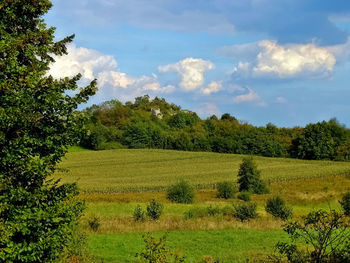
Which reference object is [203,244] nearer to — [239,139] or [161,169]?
[161,169]

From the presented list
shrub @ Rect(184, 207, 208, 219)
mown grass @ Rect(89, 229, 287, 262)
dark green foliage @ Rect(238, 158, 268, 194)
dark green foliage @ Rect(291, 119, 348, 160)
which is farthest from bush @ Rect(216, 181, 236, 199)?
dark green foliage @ Rect(291, 119, 348, 160)

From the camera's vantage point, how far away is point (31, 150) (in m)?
13.9

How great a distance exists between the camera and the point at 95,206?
4362 centimetres

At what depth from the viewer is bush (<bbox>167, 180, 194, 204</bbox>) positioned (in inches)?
1939

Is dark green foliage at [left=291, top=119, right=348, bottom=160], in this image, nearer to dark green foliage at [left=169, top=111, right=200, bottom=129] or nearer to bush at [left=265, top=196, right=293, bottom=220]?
dark green foliage at [left=169, top=111, right=200, bottom=129]

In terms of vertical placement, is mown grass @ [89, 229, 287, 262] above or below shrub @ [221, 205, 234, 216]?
below

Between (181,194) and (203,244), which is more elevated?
(181,194)

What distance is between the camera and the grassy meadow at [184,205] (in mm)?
25578

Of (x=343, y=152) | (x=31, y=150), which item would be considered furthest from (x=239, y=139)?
(x=31, y=150)

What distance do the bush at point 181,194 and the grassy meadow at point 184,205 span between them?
1178 mm

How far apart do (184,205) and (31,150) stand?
31.8 meters

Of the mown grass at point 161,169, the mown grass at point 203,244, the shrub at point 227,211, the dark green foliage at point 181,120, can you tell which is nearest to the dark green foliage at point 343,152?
the mown grass at point 161,169

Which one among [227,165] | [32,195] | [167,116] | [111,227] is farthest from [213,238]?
[167,116]

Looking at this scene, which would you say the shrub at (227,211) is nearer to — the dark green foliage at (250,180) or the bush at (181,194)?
the bush at (181,194)
